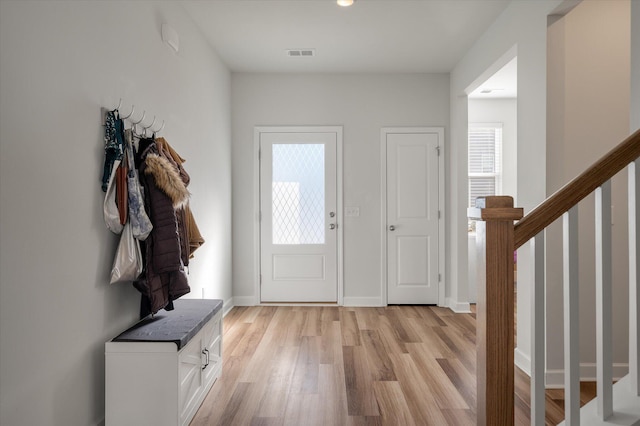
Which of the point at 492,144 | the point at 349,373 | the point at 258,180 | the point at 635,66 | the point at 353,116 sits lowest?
the point at 349,373

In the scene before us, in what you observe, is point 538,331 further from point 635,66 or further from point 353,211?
point 353,211

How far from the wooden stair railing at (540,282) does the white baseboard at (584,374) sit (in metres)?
1.59

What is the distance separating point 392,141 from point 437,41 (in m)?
1.25

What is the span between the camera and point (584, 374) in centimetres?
270

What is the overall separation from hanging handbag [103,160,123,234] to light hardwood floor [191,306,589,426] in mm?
1140

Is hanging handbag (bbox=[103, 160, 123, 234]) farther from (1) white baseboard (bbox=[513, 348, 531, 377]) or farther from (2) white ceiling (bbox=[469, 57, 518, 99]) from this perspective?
(2) white ceiling (bbox=[469, 57, 518, 99])

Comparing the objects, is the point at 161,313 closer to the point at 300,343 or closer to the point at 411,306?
the point at 300,343

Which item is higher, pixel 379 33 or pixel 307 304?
pixel 379 33

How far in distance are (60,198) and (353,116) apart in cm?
361

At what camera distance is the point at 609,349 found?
1.20 m

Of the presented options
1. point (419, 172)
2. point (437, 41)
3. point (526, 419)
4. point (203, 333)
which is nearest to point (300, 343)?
point (203, 333)

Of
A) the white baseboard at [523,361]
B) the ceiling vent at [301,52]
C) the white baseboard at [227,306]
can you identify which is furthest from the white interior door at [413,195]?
the white baseboard at [227,306]

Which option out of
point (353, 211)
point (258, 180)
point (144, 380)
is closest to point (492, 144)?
point (353, 211)

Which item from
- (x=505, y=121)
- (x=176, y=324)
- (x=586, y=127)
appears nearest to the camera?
(x=176, y=324)
